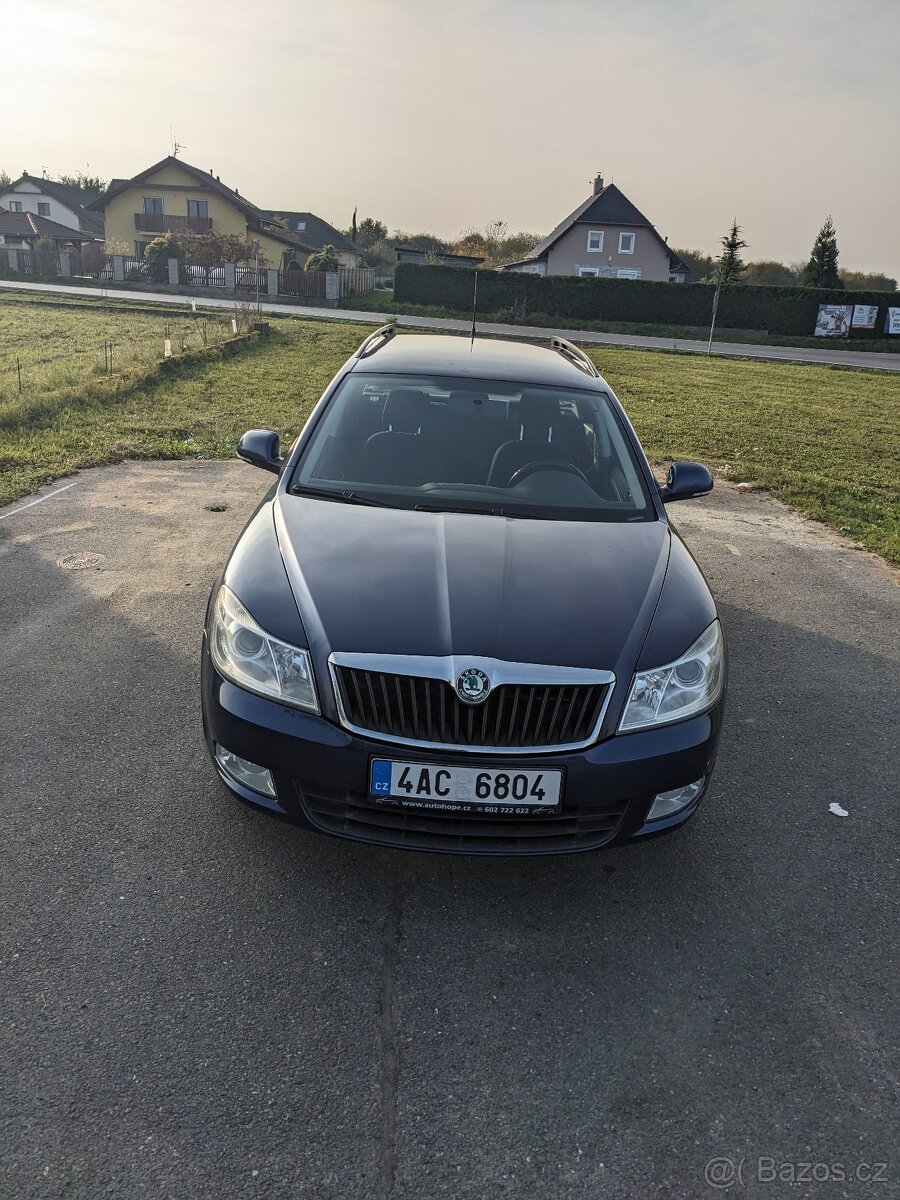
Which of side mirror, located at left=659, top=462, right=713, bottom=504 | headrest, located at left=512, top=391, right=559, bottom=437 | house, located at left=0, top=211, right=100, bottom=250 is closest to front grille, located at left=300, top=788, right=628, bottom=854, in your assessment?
side mirror, located at left=659, top=462, right=713, bottom=504

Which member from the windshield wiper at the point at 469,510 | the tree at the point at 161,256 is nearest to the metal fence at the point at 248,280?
the tree at the point at 161,256

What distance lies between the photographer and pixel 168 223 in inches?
2306

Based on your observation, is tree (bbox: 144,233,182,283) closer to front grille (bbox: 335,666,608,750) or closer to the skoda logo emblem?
front grille (bbox: 335,666,608,750)

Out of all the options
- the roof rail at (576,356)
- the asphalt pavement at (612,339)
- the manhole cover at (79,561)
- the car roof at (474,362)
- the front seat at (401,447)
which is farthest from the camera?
the asphalt pavement at (612,339)

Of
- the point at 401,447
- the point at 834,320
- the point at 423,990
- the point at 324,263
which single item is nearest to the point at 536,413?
the point at 401,447

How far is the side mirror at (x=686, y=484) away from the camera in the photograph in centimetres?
446

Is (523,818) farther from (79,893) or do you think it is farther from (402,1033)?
(79,893)

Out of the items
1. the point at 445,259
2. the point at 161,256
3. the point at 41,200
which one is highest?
the point at 41,200

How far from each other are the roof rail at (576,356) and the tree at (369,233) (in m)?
92.5

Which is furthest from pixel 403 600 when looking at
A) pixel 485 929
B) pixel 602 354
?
pixel 602 354

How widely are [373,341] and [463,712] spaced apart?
3.29 metres

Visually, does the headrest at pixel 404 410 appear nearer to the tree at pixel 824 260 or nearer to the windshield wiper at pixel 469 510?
the windshield wiper at pixel 469 510

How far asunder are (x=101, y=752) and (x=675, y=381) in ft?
61.7

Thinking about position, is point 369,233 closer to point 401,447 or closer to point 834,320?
A: point 834,320
